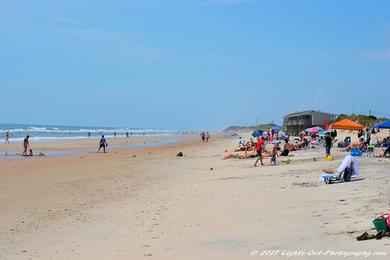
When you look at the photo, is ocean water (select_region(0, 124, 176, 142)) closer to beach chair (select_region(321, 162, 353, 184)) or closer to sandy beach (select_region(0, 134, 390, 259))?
sandy beach (select_region(0, 134, 390, 259))

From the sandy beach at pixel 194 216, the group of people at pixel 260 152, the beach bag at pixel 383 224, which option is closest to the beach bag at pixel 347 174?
the sandy beach at pixel 194 216

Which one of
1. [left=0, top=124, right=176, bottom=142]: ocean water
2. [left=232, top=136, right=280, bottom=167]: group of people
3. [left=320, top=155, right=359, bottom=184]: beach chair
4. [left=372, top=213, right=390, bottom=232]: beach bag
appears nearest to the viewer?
[left=372, top=213, right=390, bottom=232]: beach bag

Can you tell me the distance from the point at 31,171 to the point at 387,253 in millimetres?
19786

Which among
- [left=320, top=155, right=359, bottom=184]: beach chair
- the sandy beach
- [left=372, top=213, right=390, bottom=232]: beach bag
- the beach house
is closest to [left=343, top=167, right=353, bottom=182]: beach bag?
[left=320, top=155, right=359, bottom=184]: beach chair

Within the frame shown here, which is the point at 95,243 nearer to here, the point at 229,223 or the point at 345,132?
the point at 229,223

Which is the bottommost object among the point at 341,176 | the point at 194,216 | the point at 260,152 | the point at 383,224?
the point at 194,216

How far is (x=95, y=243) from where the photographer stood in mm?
8758

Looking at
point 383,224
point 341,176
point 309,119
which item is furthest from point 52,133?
point 383,224

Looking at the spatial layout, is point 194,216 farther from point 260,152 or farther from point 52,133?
point 52,133

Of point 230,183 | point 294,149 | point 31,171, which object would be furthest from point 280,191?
point 294,149

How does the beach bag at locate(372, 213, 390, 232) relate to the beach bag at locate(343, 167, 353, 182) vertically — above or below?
below

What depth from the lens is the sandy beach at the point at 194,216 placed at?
7.82 m

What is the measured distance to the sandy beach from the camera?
7820mm

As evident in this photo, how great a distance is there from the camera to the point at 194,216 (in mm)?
10812
